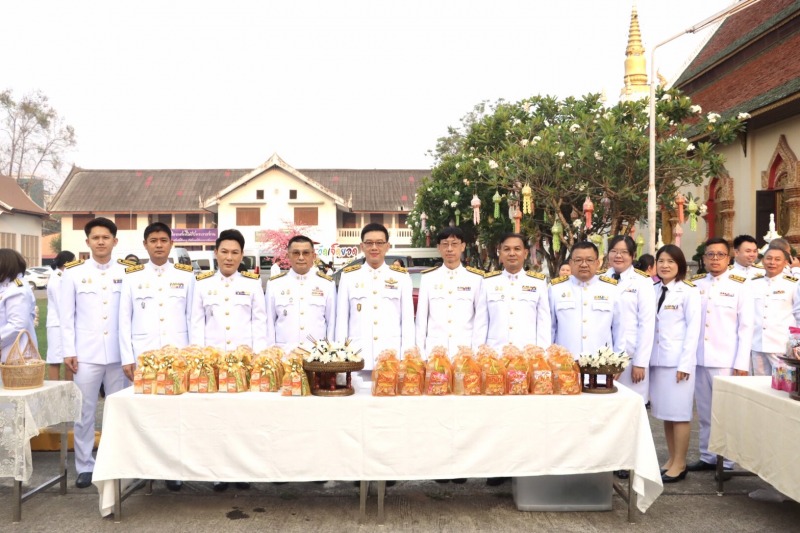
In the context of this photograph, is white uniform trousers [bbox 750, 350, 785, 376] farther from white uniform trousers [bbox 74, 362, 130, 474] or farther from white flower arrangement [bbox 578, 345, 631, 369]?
white uniform trousers [bbox 74, 362, 130, 474]

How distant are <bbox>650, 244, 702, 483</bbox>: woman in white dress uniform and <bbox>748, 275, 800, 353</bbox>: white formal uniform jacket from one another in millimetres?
1009

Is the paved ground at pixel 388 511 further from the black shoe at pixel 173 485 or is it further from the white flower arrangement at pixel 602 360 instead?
the white flower arrangement at pixel 602 360

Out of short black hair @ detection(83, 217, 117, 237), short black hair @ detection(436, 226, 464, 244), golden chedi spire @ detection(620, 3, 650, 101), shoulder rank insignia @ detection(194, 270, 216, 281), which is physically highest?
golden chedi spire @ detection(620, 3, 650, 101)

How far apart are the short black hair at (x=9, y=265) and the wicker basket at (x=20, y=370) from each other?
996mm

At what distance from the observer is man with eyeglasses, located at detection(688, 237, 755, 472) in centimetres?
567

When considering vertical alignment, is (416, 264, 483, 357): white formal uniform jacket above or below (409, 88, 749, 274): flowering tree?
below

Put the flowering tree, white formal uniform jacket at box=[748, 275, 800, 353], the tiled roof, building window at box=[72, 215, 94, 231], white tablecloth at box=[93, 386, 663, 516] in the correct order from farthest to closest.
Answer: building window at box=[72, 215, 94, 231]
the tiled roof
the flowering tree
white formal uniform jacket at box=[748, 275, 800, 353]
white tablecloth at box=[93, 386, 663, 516]

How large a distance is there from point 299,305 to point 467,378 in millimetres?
1743

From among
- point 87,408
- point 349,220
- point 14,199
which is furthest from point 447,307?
point 14,199

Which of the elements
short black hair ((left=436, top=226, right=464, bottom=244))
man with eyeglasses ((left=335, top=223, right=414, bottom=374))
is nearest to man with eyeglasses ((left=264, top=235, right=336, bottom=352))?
man with eyeglasses ((left=335, top=223, right=414, bottom=374))

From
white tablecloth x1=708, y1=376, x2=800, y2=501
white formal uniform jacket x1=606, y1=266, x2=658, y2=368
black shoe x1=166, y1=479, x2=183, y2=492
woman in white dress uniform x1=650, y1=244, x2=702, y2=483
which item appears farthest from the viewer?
white formal uniform jacket x1=606, y1=266, x2=658, y2=368

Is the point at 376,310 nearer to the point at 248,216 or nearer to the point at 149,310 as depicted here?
the point at 149,310

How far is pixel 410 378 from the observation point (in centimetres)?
443

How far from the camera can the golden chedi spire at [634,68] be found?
91.4 ft
